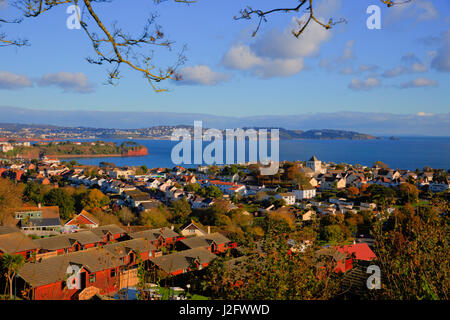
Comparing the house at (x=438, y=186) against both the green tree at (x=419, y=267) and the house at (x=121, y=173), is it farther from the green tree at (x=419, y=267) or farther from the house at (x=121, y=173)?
the green tree at (x=419, y=267)

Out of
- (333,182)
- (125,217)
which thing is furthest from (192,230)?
(333,182)

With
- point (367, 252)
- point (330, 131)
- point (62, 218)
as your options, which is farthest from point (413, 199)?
point (330, 131)

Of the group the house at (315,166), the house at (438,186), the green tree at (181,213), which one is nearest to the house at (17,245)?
the green tree at (181,213)

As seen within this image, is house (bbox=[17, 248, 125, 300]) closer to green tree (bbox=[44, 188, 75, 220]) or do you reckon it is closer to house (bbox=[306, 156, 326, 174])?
green tree (bbox=[44, 188, 75, 220])

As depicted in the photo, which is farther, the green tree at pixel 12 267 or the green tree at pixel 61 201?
the green tree at pixel 61 201
